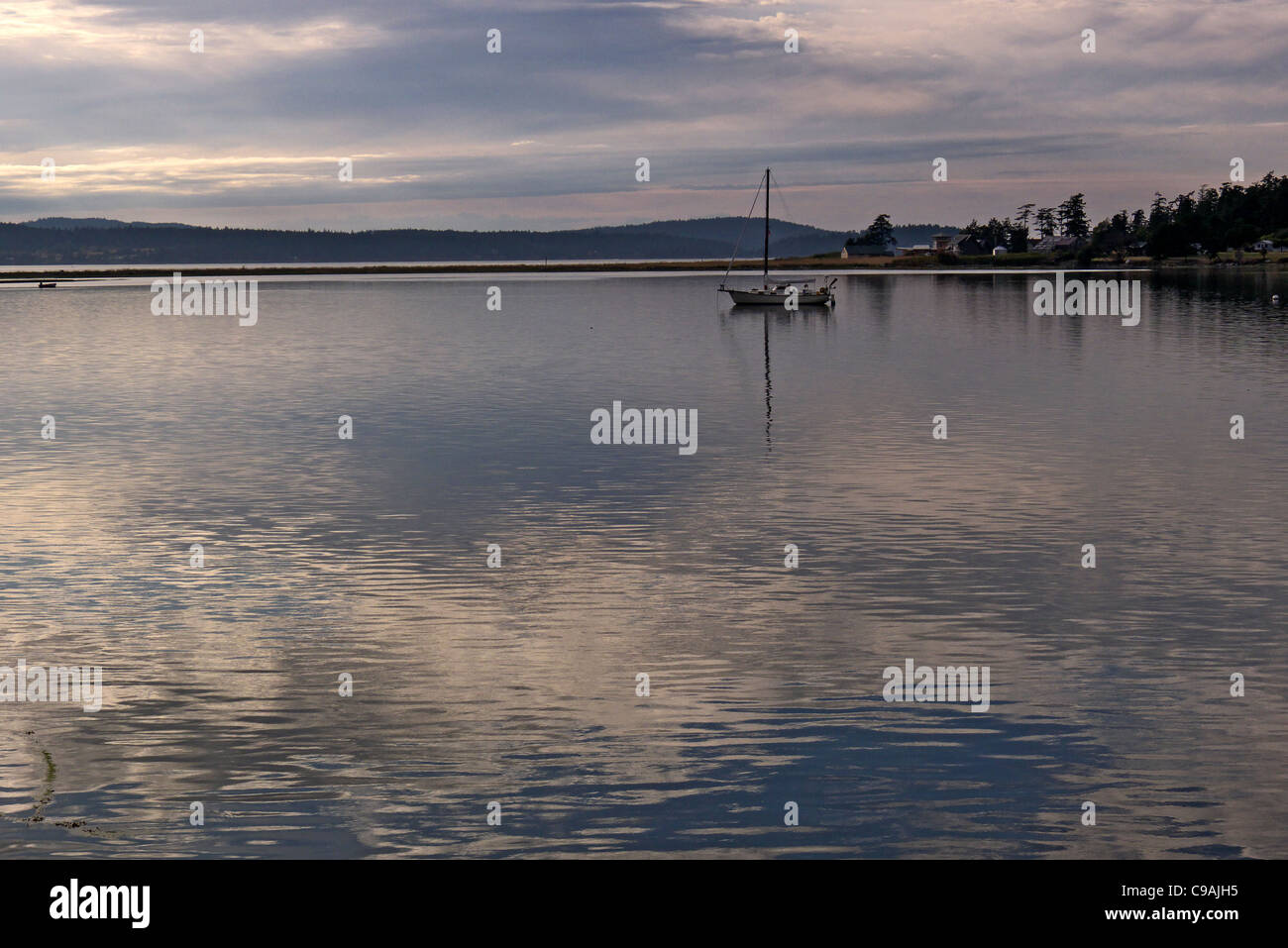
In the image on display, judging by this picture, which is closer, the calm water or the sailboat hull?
the calm water

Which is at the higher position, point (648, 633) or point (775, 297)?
point (775, 297)

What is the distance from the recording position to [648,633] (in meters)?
21.6

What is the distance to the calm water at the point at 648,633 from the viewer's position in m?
14.4

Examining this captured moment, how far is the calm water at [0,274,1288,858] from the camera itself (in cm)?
1438

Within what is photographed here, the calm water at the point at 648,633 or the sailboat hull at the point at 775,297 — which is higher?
the sailboat hull at the point at 775,297

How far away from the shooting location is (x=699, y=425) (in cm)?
5112

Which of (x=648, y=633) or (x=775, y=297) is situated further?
(x=775, y=297)

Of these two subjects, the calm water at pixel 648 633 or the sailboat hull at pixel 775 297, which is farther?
the sailboat hull at pixel 775 297

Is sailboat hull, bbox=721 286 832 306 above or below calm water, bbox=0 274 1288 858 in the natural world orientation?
above
